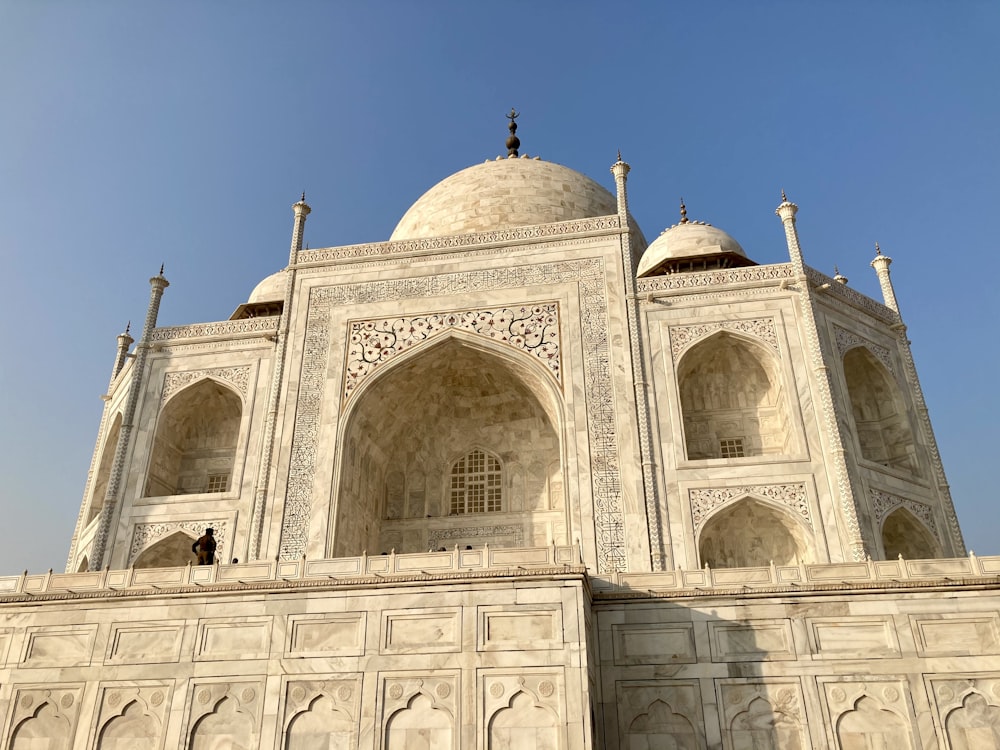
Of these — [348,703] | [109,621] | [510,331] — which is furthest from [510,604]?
[510,331]

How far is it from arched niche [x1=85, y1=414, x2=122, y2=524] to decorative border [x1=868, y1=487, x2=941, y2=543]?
1318 centimetres

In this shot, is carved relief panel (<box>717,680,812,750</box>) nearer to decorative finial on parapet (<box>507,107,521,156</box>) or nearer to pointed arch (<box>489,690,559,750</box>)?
pointed arch (<box>489,690,559,750</box>)

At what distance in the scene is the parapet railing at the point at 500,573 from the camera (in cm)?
1001

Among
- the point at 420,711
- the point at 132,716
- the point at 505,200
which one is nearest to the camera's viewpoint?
the point at 420,711

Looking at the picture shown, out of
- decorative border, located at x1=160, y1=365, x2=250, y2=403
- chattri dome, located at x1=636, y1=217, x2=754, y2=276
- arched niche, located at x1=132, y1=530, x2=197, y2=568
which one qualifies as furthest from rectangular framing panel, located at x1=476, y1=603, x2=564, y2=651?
chattri dome, located at x1=636, y1=217, x2=754, y2=276

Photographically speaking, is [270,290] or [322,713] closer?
[322,713]

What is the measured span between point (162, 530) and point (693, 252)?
1159 cm

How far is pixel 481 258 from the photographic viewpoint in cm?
1648

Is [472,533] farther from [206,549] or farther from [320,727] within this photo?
[320,727]

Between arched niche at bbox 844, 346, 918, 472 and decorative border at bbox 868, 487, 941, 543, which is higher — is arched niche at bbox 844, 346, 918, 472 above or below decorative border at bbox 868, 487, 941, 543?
above

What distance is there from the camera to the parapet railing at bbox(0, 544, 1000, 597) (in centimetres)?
1001

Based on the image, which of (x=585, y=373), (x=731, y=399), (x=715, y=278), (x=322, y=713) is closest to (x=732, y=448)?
(x=731, y=399)

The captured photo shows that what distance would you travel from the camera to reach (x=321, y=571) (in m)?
10.3

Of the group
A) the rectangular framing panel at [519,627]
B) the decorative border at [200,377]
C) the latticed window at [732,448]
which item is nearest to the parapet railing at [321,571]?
the rectangular framing panel at [519,627]
